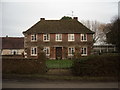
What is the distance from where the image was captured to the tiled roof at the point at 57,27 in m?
43.9

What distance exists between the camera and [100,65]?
1828cm

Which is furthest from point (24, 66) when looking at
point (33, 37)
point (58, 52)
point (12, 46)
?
point (12, 46)

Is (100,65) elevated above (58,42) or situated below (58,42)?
below

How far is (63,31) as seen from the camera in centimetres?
4366

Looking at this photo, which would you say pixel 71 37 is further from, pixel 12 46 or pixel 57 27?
pixel 12 46

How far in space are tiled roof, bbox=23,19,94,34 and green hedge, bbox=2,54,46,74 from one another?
24428mm

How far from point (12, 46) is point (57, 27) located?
25.1m

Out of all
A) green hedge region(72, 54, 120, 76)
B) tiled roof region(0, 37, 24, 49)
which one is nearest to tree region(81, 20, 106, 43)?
tiled roof region(0, 37, 24, 49)

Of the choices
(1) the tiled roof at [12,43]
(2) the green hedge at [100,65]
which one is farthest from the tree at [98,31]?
(2) the green hedge at [100,65]

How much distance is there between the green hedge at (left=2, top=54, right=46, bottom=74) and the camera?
1945cm

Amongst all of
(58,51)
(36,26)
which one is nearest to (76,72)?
(58,51)

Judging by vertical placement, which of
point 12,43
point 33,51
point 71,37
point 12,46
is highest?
point 71,37

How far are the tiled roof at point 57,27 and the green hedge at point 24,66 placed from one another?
24.4 metres

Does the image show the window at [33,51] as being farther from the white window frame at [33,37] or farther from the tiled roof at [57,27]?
the tiled roof at [57,27]
